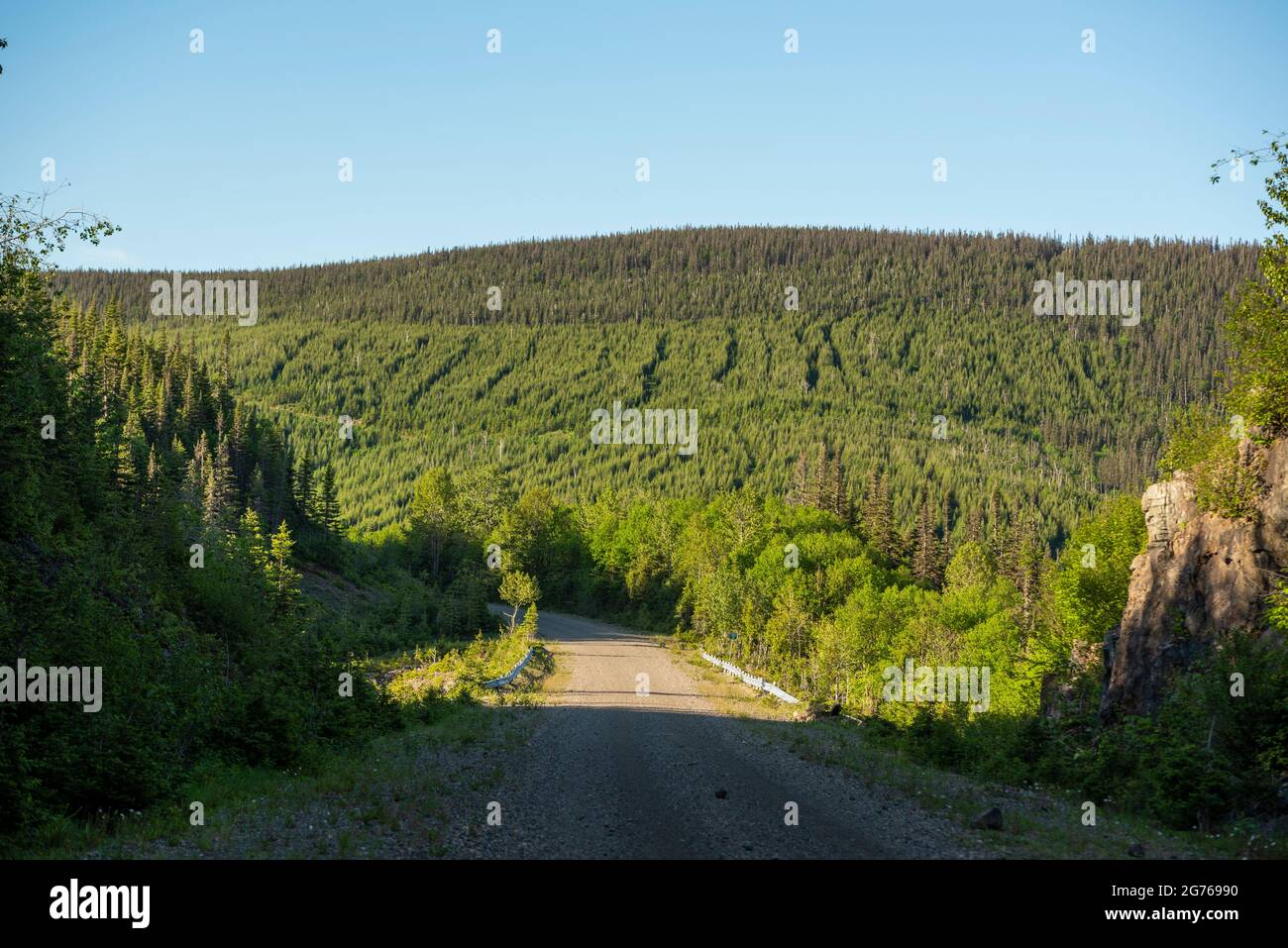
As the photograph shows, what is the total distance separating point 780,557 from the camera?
2913 inches

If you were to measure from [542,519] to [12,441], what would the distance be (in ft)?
299

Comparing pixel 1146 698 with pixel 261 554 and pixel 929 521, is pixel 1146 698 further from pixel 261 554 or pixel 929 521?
pixel 929 521

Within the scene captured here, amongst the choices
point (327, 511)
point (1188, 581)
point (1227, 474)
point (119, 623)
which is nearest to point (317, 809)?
point (119, 623)

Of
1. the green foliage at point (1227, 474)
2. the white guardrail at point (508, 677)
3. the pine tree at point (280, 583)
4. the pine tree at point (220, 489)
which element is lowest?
the white guardrail at point (508, 677)

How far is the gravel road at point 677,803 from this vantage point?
1120 centimetres

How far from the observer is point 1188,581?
69.6 feet

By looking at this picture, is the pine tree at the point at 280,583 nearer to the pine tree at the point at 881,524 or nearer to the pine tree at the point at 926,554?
the pine tree at the point at 926,554

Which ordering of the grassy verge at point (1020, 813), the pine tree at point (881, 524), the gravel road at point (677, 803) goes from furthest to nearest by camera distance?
1. the pine tree at point (881, 524)
2. the grassy verge at point (1020, 813)
3. the gravel road at point (677, 803)

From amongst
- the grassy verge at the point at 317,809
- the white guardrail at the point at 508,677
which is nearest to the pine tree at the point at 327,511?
the white guardrail at the point at 508,677

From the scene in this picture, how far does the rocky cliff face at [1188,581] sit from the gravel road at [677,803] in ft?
30.0

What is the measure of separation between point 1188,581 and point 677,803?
15.0 m

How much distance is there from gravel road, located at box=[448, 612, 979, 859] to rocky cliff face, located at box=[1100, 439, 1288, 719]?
30.0 feet

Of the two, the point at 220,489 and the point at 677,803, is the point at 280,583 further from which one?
the point at 677,803
